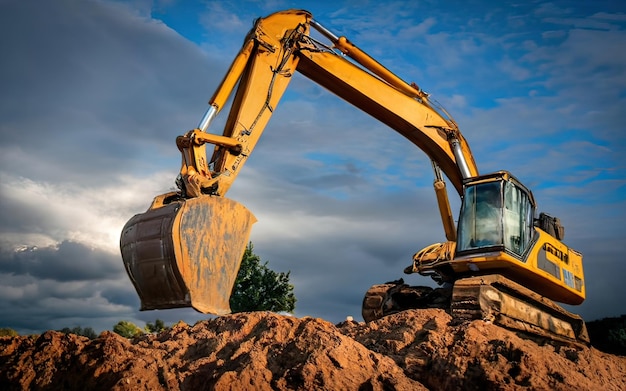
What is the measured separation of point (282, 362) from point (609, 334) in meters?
20.1

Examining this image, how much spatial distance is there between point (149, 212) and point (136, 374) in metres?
1.91

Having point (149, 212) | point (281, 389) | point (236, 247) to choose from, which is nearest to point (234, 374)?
point (281, 389)

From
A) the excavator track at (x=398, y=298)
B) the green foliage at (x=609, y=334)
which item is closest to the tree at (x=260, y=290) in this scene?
the excavator track at (x=398, y=298)

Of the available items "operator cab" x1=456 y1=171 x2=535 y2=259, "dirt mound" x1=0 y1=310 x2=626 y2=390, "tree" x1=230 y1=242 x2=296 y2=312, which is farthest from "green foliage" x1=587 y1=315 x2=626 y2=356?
"dirt mound" x1=0 y1=310 x2=626 y2=390

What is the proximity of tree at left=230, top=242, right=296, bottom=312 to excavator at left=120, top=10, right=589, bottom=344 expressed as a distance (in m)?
8.82

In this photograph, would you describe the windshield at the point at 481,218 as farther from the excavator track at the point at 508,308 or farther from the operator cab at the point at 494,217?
the excavator track at the point at 508,308

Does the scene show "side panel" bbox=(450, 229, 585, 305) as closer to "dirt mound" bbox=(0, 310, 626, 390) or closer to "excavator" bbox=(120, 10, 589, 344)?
"excavator" bbox=(120, 10, 589, 344)

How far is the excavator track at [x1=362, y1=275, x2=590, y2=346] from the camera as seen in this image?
7727mm

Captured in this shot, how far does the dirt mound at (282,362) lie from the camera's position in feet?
14.9

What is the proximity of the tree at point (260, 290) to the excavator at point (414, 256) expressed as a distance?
347 inches

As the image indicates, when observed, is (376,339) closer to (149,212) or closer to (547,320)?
(149,212)

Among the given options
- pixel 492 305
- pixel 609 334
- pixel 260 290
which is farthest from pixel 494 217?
pixel 609 334

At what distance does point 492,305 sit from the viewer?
25.6ft

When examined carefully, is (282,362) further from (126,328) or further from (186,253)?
(126,328)
